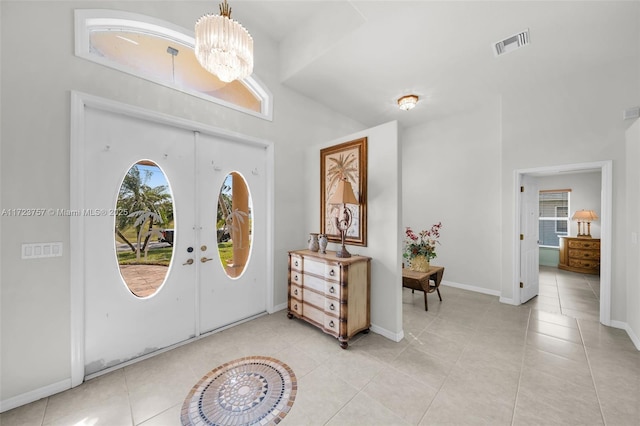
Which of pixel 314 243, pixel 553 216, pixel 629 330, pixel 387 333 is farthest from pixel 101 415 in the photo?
pixel 553 216

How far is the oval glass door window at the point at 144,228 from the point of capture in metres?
2.26

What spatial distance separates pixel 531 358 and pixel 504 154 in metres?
2.89

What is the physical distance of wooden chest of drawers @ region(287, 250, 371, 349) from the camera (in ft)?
8.30

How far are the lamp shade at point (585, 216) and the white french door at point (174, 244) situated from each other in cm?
711

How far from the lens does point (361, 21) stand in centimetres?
251

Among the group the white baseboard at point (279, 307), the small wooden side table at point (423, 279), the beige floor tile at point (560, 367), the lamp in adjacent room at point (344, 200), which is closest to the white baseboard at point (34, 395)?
the white baseboard at point (279, 307)

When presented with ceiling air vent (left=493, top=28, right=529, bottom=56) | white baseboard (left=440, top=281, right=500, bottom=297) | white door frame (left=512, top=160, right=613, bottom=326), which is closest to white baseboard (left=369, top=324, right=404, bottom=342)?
white baseboard (left=440, top=281, right=500, bottom=297)

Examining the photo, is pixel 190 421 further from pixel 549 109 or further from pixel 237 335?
A: pixel 549 109

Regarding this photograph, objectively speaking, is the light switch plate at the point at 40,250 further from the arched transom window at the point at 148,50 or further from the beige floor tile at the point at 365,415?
the beige floor tile at the point at 365,415

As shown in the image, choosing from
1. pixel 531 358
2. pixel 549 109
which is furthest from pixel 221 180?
pixel 549 109

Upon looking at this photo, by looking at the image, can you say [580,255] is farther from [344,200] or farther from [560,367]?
[344,200]

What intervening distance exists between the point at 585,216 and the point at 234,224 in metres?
7.54

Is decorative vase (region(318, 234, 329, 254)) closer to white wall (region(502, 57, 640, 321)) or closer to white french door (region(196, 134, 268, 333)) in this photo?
white french door (region(196, 134, 268, 333))

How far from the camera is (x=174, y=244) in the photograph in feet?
8.34
